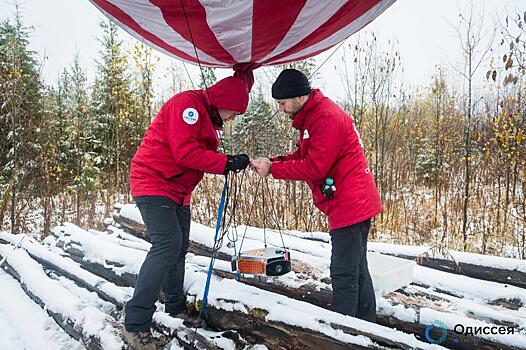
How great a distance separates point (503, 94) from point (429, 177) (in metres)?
3.94

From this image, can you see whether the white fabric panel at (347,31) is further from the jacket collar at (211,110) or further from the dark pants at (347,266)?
the dark pants at (347,266)

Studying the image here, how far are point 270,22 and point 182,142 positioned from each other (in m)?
1.03

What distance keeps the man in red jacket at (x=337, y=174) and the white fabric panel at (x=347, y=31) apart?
2.10 feet

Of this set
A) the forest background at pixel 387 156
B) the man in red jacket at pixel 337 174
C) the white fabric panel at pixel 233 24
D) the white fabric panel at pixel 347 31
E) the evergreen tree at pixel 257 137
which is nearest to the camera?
the white fabric panel at pixel 233 24

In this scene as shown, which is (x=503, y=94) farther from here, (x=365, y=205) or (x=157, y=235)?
(x=157, y=235)

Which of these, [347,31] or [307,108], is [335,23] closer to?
[347,31]

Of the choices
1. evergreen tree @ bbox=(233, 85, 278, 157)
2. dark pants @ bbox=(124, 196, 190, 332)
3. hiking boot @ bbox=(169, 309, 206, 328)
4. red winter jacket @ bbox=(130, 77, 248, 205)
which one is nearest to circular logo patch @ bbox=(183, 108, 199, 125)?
red winter jacket @ bbox=(130, 77, 248, 205)

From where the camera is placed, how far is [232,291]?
2963 mm

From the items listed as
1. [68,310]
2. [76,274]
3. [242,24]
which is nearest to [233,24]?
[242,24]

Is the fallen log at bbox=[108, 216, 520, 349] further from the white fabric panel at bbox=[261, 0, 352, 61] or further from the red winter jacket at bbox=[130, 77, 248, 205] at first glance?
the white fabric panel at bbox=[261, 0, 352, 61]

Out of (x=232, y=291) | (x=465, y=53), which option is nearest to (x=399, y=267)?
(x=232, y=291)

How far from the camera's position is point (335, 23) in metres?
2.81

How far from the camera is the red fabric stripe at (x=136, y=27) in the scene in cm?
267

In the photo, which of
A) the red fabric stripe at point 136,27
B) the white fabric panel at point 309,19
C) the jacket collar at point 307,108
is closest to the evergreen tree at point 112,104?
the red fabric stripe at point 136,27
